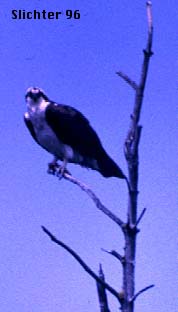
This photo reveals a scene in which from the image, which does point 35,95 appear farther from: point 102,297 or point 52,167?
point 102,297

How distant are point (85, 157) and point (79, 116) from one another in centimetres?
55

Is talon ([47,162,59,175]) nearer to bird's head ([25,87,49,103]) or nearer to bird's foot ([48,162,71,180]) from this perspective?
bird's foot ([48,162,71,180])

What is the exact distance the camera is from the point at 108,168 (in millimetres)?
7672

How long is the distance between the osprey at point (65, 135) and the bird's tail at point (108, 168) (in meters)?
0.07

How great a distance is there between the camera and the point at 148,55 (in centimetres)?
379

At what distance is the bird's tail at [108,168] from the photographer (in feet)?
24.7

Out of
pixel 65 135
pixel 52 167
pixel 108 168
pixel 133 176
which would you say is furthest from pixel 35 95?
pixel 133 176

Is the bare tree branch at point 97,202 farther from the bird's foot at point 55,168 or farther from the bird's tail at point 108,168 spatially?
the bird's tail at point 108,168

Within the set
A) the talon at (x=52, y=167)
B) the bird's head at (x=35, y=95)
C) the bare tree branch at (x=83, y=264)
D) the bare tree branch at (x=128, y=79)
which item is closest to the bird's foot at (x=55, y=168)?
the talon at (x=52, y=167)

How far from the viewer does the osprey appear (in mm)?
8047

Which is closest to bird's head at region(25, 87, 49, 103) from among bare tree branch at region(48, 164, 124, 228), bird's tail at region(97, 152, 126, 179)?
bird's tail at region(97, 152, 126, 179)

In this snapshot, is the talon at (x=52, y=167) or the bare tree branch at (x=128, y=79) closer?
the bare tree branch at (x=128, y=79)

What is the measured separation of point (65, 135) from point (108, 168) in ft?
2.64

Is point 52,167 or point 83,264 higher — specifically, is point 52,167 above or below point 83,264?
above
